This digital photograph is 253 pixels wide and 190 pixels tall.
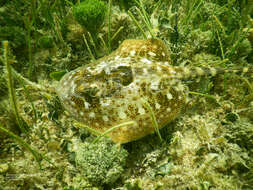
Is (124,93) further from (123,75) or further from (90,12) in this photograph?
(90,12)

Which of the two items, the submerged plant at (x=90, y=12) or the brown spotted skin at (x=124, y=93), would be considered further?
the submerged plant at (x=90, y=12)

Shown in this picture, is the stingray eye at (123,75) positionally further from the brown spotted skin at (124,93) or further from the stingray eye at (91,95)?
the stingray eye at (91,95)

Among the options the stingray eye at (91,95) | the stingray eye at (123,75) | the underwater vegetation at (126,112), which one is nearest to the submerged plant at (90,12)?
the underwater vegetation at (126,112)

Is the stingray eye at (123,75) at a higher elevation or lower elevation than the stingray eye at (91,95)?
higher

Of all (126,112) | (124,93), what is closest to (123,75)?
(124,93)

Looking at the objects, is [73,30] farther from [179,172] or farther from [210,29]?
[179,172]

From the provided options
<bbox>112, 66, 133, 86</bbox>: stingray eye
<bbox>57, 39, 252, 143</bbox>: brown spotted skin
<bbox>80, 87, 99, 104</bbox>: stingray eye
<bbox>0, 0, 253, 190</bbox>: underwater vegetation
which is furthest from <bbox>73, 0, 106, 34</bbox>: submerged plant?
<bbox>80, 87, 99, 104</bbox>: stingray eye

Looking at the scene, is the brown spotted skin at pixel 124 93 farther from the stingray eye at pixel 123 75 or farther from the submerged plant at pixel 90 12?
the submerged plant at pixel 90 12
